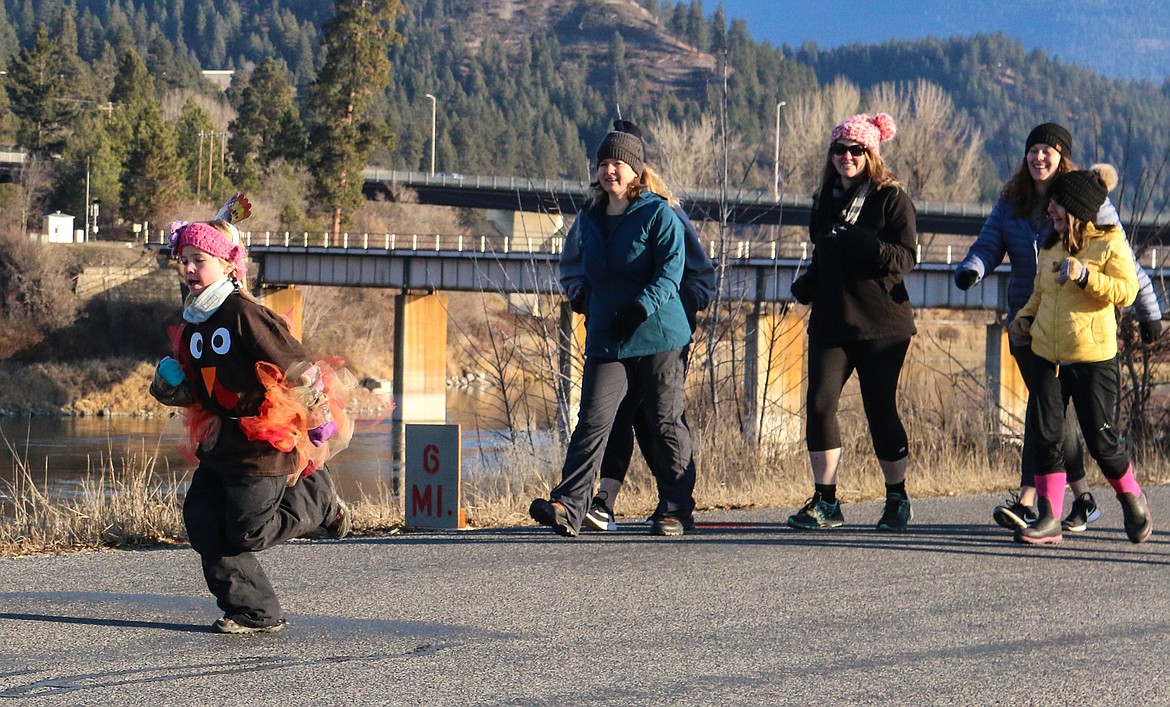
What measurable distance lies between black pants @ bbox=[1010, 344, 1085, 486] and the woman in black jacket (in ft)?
2.00

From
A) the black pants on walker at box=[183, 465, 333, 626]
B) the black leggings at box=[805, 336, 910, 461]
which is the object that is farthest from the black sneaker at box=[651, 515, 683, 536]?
the black pants on walker at box=[183, 465, 333, 626]

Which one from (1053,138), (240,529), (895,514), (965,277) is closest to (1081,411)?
(965,277)

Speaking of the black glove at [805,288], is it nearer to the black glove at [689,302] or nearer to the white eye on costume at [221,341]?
the black glove at [689,302]

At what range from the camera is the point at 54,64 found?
10075 cm

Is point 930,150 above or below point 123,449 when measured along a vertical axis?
above

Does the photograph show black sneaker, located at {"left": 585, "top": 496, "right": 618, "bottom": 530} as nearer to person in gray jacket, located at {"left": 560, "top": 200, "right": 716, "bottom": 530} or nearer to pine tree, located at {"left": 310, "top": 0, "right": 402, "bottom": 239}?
person in gray jacket, located at {"left": 560, "top": 200, "right": 716, "bottom": 530}

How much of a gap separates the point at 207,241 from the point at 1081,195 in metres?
4.31

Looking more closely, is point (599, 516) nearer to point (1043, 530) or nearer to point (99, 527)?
point (1043, 530)

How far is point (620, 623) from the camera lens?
6.03 meters

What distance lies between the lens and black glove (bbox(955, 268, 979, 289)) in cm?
813

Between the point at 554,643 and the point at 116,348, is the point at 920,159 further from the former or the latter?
the point at 554,643

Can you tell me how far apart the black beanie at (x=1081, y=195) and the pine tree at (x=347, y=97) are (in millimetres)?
71580

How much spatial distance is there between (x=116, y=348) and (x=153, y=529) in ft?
179

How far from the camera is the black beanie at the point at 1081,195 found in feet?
25.8
